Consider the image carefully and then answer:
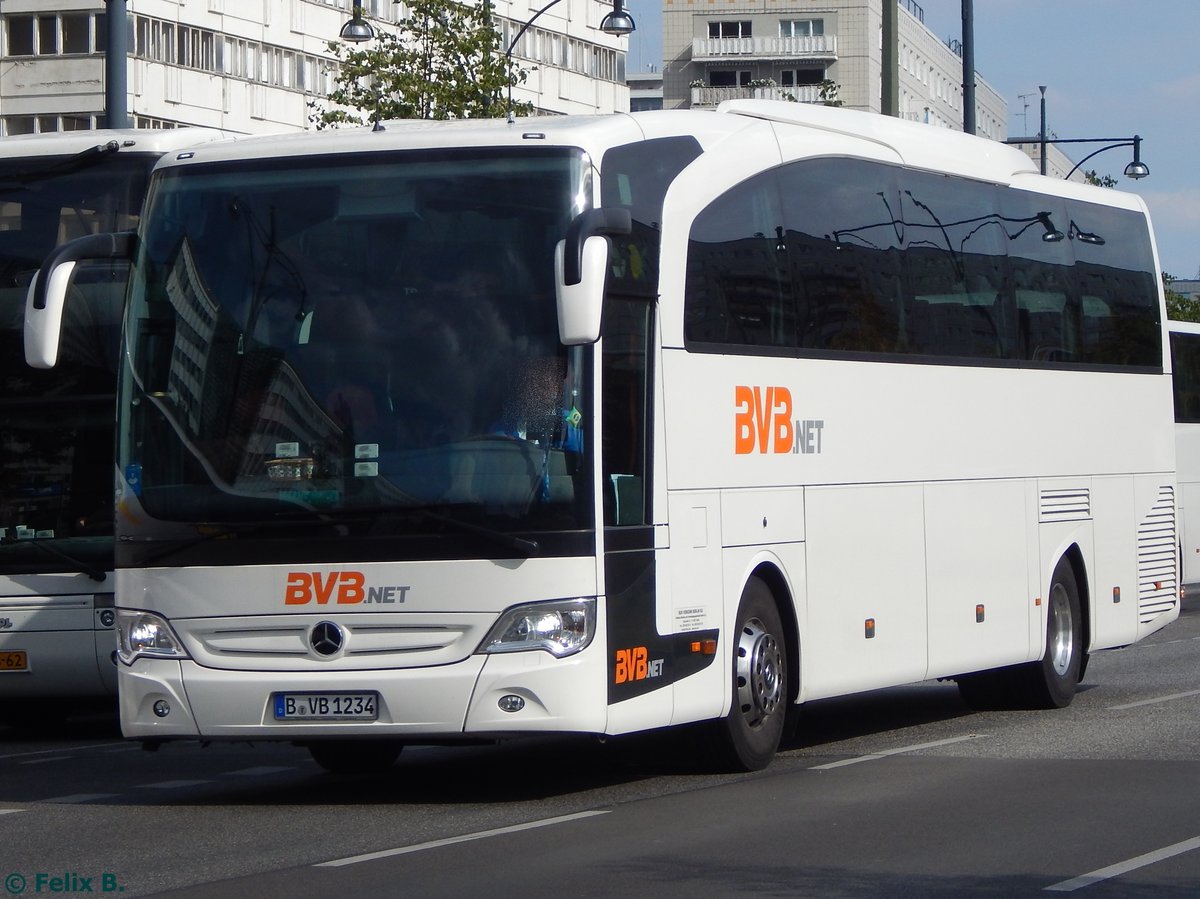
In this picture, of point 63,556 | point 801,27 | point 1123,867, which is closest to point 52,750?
point 63,556

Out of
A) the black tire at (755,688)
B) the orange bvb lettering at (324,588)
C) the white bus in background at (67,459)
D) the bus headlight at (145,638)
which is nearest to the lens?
the orange bvb lettering at (324,588)

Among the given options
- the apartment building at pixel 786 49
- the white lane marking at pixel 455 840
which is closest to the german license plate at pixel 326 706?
the white lane marking at pixel 455 840

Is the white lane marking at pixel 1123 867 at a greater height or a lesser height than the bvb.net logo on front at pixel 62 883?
greater

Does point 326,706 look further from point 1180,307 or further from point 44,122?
point 1180,307

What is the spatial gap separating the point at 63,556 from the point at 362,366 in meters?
6.33

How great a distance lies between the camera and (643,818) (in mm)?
10969

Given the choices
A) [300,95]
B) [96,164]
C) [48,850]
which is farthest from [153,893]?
[300,95]

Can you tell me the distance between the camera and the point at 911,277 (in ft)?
50.5

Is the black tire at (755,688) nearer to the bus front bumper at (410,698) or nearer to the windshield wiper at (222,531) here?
the bus front bumper at (410,698)

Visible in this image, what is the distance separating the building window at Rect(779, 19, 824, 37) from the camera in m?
110

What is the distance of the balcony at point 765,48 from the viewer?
109 metres

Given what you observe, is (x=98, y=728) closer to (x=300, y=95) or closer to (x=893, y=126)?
(x=893, y=126)

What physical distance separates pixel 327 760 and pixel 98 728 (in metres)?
6.25

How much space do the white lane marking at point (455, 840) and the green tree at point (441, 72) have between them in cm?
2145
